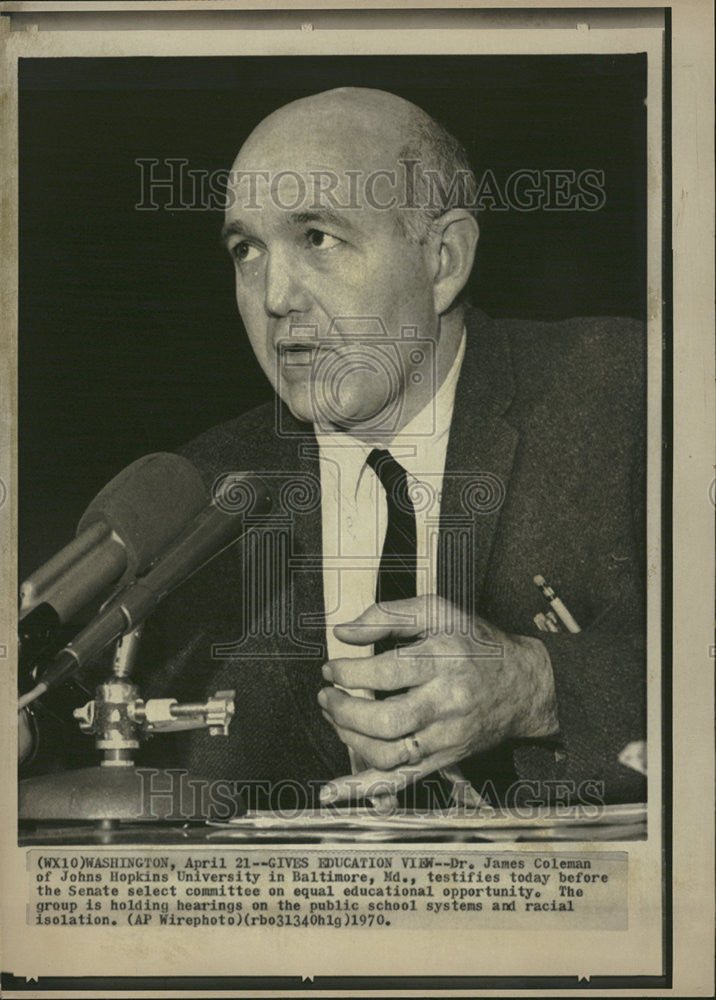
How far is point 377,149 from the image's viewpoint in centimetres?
296

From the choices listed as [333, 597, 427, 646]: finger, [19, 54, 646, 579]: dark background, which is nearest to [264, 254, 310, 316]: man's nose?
[19, 54, 646, 579]: dark background

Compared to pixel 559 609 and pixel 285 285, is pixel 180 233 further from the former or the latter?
pixel 559 609

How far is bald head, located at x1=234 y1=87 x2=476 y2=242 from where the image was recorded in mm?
2959

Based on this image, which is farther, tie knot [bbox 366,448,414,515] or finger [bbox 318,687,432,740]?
tie knot [bbox 366,448,414,515]

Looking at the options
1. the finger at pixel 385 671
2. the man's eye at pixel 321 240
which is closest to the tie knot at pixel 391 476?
the finger at pixel 385 671

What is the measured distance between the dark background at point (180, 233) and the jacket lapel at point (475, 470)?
177 mm

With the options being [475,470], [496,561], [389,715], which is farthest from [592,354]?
[389,715]

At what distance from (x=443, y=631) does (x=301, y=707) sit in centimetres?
37

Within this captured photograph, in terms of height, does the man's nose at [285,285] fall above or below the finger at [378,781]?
above

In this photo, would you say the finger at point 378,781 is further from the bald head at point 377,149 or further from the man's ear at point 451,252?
the bald head at point 377,149

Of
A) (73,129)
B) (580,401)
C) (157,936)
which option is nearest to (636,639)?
(580,401)

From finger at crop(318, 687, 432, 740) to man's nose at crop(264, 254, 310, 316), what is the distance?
922 millimetres

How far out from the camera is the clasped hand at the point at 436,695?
9.38ft
